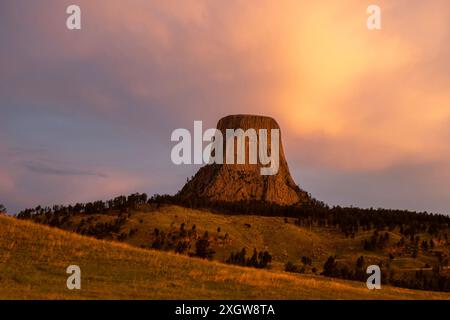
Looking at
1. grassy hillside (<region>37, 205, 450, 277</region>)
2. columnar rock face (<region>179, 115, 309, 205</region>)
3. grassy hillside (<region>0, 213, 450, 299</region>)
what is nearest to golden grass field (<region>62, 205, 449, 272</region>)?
grassy hillside (<region>37, 205, 450, 277</region>)

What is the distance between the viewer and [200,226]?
88812mm

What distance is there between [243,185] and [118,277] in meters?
119

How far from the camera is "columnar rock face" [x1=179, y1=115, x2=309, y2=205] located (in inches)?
5487

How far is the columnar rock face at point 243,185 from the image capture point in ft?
457

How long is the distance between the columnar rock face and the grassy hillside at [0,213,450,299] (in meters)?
103

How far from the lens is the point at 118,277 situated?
80.4 feet

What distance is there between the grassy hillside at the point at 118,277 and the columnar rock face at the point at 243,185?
103 meters

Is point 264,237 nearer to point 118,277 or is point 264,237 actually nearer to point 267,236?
point 267,236

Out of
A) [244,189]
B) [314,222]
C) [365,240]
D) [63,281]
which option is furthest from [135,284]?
[244,189]

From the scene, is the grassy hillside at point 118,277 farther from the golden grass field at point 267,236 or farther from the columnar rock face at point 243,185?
the columnar rock face at point 243,185

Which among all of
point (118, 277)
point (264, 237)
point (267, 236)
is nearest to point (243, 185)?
point (267, 236)

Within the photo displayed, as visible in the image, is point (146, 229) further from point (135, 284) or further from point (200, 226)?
point (135, 284)

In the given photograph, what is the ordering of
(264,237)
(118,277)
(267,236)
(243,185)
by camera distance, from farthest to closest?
(243,185), (267,236), (264,237), (118,277)

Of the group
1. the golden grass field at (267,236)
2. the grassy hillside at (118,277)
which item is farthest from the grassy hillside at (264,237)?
the grassy hillside at (118,277)
